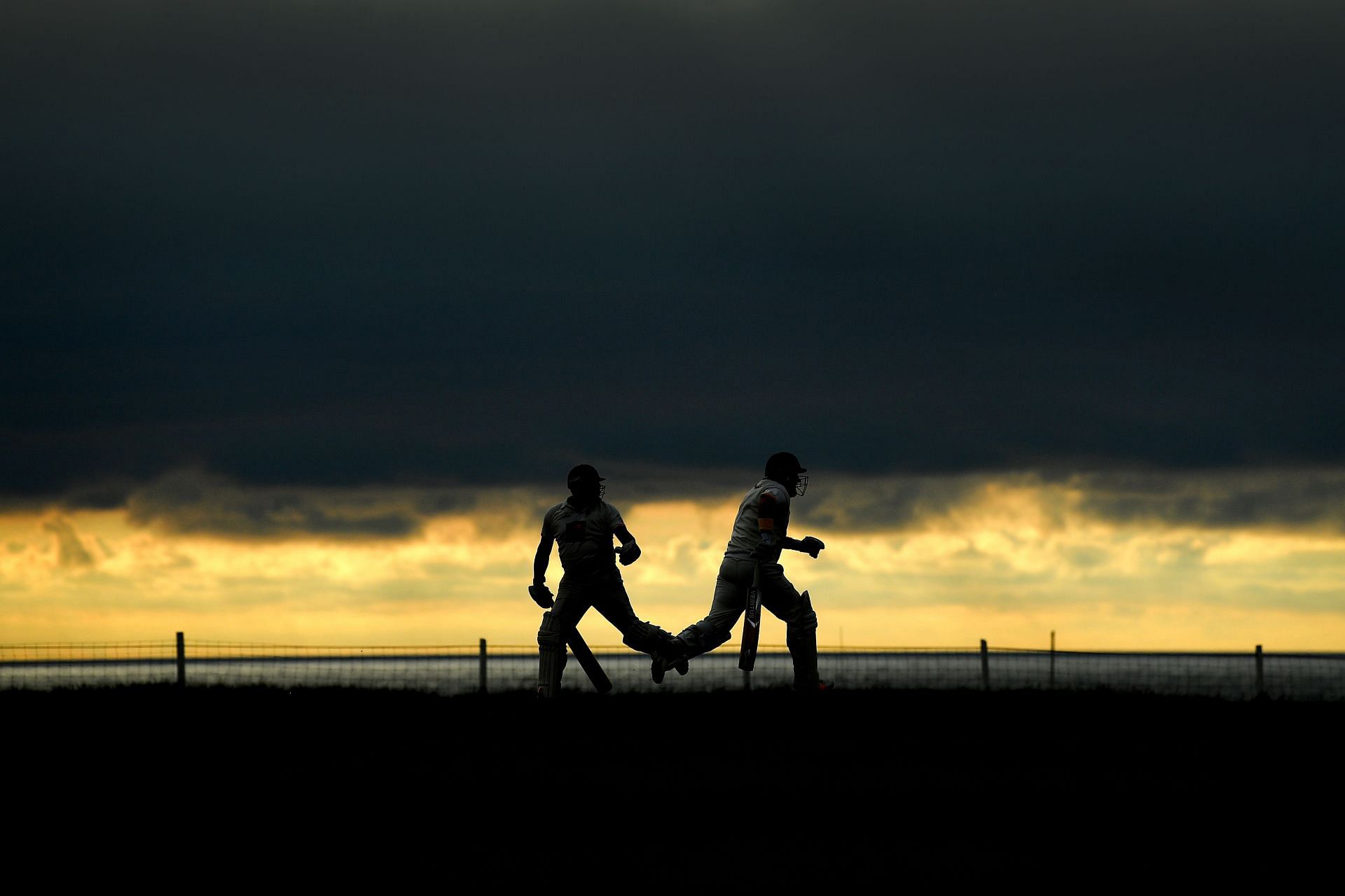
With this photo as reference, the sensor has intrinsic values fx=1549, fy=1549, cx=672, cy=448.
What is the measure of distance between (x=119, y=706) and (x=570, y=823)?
10.7m

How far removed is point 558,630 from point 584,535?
1.27m

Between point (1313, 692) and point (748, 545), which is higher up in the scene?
point (748, 545)

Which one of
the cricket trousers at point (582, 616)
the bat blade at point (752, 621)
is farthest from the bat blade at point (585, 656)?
the bat blade at point (752, 621)

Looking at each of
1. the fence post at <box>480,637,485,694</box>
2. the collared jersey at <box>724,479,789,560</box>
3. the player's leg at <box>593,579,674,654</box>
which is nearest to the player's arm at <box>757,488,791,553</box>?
the collared jersey at <box>724,479,789,560</box>

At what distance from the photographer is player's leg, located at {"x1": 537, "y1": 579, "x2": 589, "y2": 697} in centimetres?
1853

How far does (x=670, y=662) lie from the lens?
18.4m

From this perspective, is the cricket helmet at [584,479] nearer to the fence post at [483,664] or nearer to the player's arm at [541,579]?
the player's arm at [541,579]

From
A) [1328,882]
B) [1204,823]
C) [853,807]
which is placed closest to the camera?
[1328,882]

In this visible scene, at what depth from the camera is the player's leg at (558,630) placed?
60.8ft

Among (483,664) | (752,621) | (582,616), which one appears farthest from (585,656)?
(483,664)

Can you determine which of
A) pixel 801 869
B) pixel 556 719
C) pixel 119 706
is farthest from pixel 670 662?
pixel 801 869

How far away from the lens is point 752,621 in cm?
1827

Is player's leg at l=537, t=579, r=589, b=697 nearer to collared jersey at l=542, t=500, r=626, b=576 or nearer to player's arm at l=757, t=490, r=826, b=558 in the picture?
collared jersey at l=542, t=500, r=626, b=576

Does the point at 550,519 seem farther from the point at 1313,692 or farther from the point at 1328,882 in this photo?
the point at 1313,692
